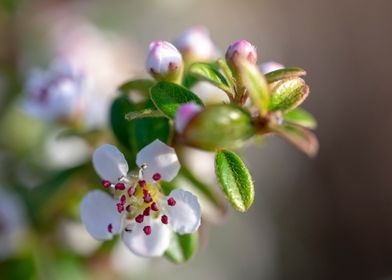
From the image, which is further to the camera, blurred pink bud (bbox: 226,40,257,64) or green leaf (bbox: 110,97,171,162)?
green leaf (bbox: 110,97,171,162)

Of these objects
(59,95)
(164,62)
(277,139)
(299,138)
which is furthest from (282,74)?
(277,139)

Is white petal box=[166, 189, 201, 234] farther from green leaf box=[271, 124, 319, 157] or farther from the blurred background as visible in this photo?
the blurred background

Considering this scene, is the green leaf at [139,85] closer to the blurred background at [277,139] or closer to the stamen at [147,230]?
the stamen at [147,230]

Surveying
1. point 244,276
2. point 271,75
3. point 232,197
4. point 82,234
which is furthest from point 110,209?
point 244,276

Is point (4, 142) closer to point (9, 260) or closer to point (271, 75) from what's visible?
point (9, 260)

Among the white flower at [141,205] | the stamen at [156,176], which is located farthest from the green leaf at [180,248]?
the stamen at [156,176]

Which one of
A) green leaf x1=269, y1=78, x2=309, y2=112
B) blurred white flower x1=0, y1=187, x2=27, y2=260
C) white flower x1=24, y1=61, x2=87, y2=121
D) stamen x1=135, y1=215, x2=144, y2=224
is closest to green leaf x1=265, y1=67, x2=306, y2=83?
green leaf x1=269, y1=78, x2=309, y2=112

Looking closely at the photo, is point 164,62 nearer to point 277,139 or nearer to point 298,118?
point 298,118
